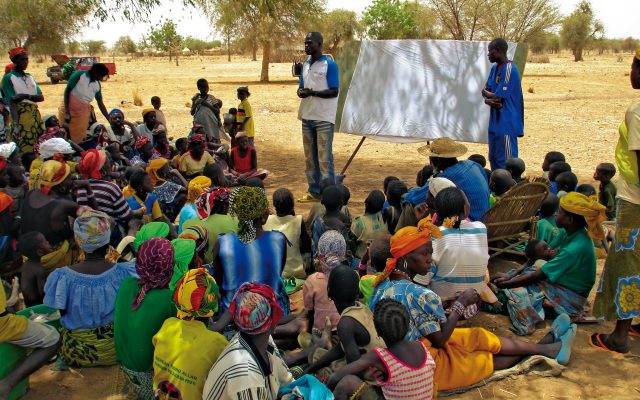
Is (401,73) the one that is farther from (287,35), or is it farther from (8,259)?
(287,35)

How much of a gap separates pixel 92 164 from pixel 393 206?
2.98 m

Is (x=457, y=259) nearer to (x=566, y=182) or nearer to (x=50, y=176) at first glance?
(x=566, y=182)

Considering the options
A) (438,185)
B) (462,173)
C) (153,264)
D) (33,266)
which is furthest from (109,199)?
(462,173)

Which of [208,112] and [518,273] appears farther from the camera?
[208,112]

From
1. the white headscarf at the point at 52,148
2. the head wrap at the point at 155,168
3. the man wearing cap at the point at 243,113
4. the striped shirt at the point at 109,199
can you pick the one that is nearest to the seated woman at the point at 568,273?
the striped shirt at the point at 109,199

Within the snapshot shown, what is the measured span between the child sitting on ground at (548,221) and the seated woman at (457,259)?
5.57 feet

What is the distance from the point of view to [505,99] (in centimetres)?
698

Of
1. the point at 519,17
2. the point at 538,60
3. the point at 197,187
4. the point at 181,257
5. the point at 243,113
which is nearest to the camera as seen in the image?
the point at 181,257

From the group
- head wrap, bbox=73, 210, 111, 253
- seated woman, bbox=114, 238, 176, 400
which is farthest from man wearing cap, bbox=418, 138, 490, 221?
head wrap, bbox=73, 210, 111, 253

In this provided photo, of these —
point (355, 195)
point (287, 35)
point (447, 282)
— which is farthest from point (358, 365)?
point (287, 35)

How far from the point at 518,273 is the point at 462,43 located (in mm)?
4061

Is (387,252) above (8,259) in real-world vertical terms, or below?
above

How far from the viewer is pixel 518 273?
5.06 m

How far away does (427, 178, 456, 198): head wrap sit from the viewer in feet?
15.0
